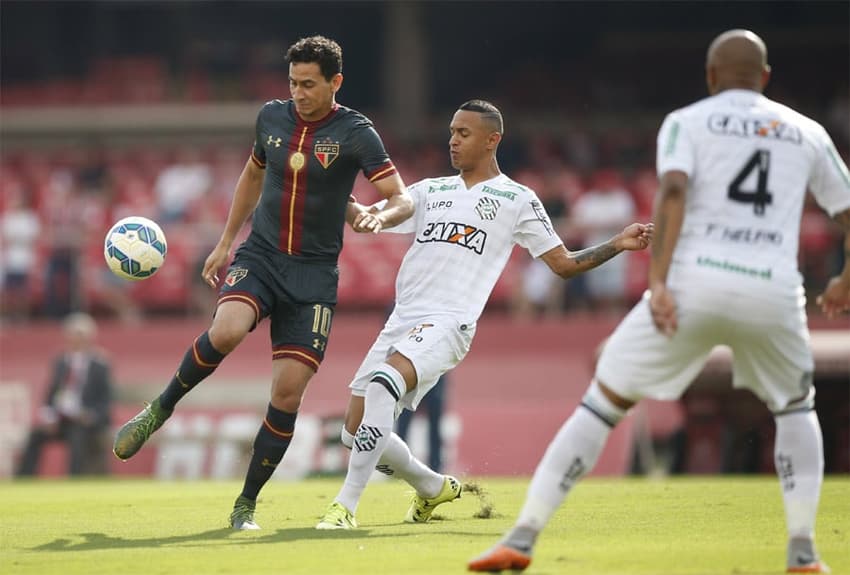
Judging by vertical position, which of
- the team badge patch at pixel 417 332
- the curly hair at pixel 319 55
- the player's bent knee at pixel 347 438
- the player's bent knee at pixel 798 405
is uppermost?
the curly hair at pixel 319 55

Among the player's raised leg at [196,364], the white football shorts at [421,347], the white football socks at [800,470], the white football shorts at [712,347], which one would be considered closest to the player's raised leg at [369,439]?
the white football shorts at [421,347]

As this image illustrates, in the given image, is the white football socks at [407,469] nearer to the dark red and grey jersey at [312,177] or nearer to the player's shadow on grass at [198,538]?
the player's shadow on grass at [198,538]

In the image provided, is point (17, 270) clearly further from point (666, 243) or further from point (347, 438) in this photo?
point (666, 243)

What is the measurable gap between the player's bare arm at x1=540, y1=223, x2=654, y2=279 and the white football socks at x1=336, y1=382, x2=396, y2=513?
1.47 metres

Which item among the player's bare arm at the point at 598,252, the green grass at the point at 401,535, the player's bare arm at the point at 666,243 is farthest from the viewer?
the player's bare arm at the point at 598,252

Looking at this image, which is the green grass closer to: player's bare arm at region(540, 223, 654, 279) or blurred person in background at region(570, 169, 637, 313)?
player's bare arm at region(540, 223, 654, 279)

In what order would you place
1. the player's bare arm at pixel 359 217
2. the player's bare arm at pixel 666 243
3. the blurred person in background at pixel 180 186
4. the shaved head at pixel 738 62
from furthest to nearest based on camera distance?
the blurred person in background at pixel 180 186, the player's bare arm at pixel 359 217, the shaved head at pixel 738 62, the player's bare arm at pixel 666 243

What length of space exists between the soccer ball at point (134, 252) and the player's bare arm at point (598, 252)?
100 inches

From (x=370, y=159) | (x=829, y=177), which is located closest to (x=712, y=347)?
(x=829, y=177)

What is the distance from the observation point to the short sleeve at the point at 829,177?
260 inches

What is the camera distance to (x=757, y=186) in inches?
253

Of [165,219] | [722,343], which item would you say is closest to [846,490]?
[722,343]

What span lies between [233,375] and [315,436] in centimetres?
270

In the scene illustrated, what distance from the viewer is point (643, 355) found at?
6387 millimetres
